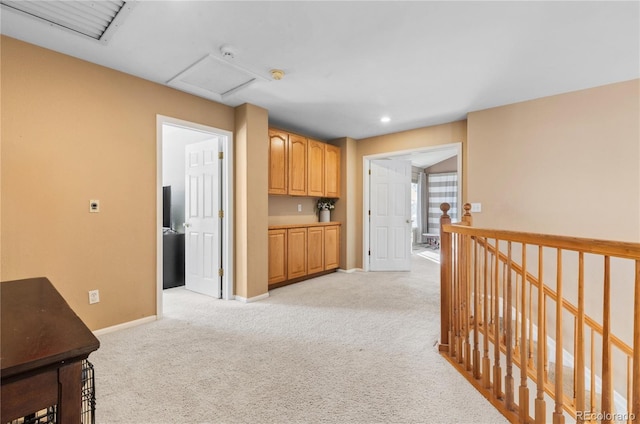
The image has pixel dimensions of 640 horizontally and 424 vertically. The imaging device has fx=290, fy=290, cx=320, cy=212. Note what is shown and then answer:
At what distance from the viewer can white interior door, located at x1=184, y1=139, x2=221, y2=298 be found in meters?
3.69

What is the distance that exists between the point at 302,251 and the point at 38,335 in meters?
3.77

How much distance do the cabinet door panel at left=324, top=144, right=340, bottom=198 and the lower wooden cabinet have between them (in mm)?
577

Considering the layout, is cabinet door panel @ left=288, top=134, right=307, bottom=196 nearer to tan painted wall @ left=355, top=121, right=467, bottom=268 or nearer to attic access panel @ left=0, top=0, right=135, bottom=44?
tan painted wall @ left=355, top=121, right=467, bottom=268

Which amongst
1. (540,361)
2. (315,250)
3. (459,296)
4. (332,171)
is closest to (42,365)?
(540,361)

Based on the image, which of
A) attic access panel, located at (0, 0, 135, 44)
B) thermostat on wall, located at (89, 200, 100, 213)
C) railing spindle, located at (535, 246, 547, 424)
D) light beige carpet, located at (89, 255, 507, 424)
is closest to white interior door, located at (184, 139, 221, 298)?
light beige carpet, located at (89, 255, 507, 424)

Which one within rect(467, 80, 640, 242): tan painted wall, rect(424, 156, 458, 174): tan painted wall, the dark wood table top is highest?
rect(424, 156, 458, 174): tan painted wall

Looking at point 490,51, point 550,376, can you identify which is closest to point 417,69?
point 490,51

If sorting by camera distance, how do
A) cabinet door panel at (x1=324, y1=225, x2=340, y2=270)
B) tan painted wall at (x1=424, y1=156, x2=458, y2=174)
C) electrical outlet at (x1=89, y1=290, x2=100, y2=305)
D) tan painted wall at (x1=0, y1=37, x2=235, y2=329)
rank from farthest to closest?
tan painted wall at (x1=424, y1=156, x2=458, y2=174) → cabinet door panel at (x1=324, y1=225, x2=340, y2=270) → electrical outlet at (x1=89, y1=290, x2=100, y2=305) → tan painted wall at (x1=0, y1=37, x2=235, y2=329)

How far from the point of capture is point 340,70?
2666 millimetres

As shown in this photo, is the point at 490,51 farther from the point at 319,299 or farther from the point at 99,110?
the point at 99,110

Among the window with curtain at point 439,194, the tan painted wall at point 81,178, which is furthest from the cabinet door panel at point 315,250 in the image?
the window with curtain at point 439,194

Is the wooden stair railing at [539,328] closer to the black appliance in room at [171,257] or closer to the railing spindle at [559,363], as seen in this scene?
the railing spindle at [559,363]

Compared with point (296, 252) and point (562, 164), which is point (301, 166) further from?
point (562, 164)

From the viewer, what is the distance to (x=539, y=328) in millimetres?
1383
